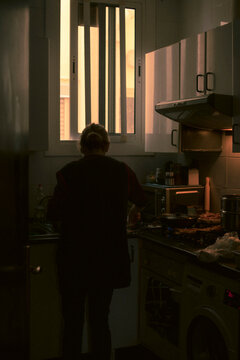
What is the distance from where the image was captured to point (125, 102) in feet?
11.6

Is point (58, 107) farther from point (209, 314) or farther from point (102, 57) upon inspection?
point (209, 314)

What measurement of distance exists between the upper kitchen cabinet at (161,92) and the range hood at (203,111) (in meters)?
0.19

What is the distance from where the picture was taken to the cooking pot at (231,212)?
101 inches

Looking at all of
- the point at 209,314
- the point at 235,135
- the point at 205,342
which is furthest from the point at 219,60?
the point at 205,342

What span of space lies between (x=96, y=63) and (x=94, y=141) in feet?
4.43

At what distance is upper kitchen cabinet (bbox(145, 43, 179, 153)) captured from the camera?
10.1ft

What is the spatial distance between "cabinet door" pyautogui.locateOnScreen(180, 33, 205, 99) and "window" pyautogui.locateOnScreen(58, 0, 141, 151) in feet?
2.28

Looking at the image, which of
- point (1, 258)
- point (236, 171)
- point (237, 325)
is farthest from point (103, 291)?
point (1, 258)

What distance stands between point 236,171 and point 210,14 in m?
1.16

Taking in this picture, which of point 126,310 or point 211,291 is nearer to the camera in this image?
point 211,291

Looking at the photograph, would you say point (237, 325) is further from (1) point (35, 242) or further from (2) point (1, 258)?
(2) point (1, 258)

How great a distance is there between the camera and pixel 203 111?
2.62 meters

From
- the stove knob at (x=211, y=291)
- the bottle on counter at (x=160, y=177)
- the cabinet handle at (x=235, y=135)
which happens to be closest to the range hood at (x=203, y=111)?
the cabinet handle at (x=235, y=135)

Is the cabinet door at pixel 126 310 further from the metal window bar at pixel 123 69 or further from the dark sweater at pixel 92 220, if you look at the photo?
the metal window bar at pixel 123 69
